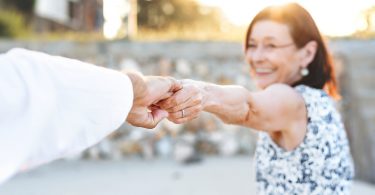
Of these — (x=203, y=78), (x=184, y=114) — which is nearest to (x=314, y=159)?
(x=184, y=114)

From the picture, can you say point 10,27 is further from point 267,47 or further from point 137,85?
point 137,85

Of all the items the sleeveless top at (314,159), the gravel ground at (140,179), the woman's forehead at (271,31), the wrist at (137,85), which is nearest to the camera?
the wrist at (137,85)

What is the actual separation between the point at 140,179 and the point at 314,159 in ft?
10.4

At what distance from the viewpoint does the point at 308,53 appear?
246cm

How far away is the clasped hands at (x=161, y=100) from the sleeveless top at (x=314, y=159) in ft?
1.54

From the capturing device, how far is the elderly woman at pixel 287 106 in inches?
80.8

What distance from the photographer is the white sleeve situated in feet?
3.77

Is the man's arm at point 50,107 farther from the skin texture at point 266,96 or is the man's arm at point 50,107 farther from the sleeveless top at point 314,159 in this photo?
the sleeveless top at point 314,159

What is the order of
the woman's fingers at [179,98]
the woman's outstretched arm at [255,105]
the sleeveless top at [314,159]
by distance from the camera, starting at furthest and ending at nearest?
the sleeveless top at [314,159] → the woman's outstretched arm at [255,105] → the woman's fingers at [179,98]

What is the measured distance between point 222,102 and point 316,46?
24.3 inches


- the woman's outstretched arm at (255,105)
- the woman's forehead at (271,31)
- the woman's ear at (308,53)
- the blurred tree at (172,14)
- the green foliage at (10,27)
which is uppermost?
the woman's forehead at (271,31)

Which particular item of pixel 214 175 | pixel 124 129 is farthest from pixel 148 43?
pixel 214 175

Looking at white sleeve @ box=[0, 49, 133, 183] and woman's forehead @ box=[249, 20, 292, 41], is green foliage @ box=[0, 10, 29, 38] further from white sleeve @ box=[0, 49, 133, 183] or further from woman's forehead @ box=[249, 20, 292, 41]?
white sleeve @ box=[0, 49, 133, 183]

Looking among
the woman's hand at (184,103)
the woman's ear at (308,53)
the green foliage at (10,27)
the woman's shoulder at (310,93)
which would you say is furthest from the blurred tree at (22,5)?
the woman's hand at (184,103)
